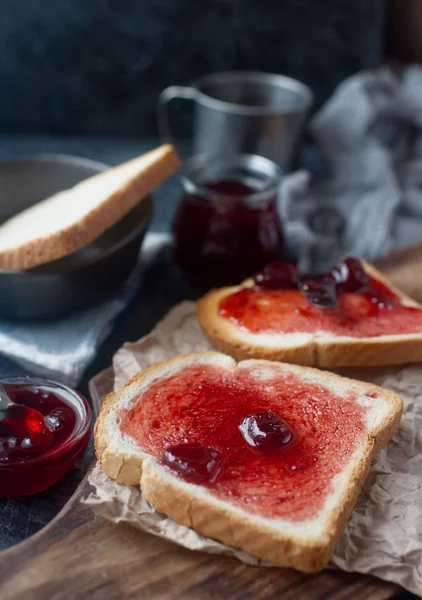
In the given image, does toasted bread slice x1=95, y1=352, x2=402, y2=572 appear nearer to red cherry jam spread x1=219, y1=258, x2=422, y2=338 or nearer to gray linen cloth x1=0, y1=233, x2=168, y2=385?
red cherry jam spread x1=219, y1=258, x2=422, y2=338

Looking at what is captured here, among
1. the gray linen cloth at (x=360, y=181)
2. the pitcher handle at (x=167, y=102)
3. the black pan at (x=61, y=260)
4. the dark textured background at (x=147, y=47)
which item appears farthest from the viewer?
the dark textured background at (x=147, y=47)

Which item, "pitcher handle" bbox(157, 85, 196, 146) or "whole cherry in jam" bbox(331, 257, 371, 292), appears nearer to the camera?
"whole cherry in jam" bbox(331, 257, 371, 292)

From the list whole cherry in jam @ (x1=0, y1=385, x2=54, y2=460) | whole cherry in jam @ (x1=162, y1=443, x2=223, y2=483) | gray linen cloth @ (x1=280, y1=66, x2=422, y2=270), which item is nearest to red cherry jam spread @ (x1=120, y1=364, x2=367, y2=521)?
whole cherry in jam @ (x1=162, y1=443, x2=223, y2=483)

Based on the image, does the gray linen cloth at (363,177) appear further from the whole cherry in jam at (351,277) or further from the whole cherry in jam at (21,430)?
the whole cherry in jam at (21,430)

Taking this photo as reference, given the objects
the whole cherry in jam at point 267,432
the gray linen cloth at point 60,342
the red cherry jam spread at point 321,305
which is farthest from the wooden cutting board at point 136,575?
the red cherry jam spread at point 321,305

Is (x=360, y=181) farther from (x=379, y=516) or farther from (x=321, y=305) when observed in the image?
(x=379, y=516)

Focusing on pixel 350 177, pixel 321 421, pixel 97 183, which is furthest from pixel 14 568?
pixel 350 177

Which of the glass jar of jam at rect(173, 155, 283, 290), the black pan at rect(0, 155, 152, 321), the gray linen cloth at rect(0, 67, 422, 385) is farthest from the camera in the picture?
the gray linen cloth at rect(0, 67, 422, 385)
